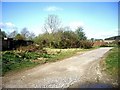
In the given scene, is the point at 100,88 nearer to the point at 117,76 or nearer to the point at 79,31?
the point at 117,76

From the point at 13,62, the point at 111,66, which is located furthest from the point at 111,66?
the point at 13,62

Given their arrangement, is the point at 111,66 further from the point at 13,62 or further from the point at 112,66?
the point at 13,62

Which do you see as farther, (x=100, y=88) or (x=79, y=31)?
(x=79, y=31)

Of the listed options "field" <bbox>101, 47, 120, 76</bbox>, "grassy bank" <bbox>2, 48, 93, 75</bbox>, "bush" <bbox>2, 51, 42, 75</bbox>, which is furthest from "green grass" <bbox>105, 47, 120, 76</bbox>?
"bush" <bbox>2, 51, 42, 75</bbox>

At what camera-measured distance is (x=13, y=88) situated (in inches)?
295

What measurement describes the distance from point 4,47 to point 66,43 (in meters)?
17.3

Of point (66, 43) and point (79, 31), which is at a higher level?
point (79, 31)

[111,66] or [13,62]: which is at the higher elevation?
[13,62]

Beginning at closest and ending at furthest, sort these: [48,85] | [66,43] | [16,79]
Result: [48,85] → [16,79] → [66,43]

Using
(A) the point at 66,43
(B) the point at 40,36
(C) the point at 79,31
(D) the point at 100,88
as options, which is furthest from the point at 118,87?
(C) the point at 79,31

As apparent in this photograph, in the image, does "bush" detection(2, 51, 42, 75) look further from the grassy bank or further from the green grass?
the green grass

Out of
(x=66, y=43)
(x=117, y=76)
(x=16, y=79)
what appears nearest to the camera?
(x=16, y=79)

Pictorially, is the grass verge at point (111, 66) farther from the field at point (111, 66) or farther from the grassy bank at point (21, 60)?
the grassy bank at point (21, 60)

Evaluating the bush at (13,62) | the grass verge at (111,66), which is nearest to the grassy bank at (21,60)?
the bush at (13,62)
